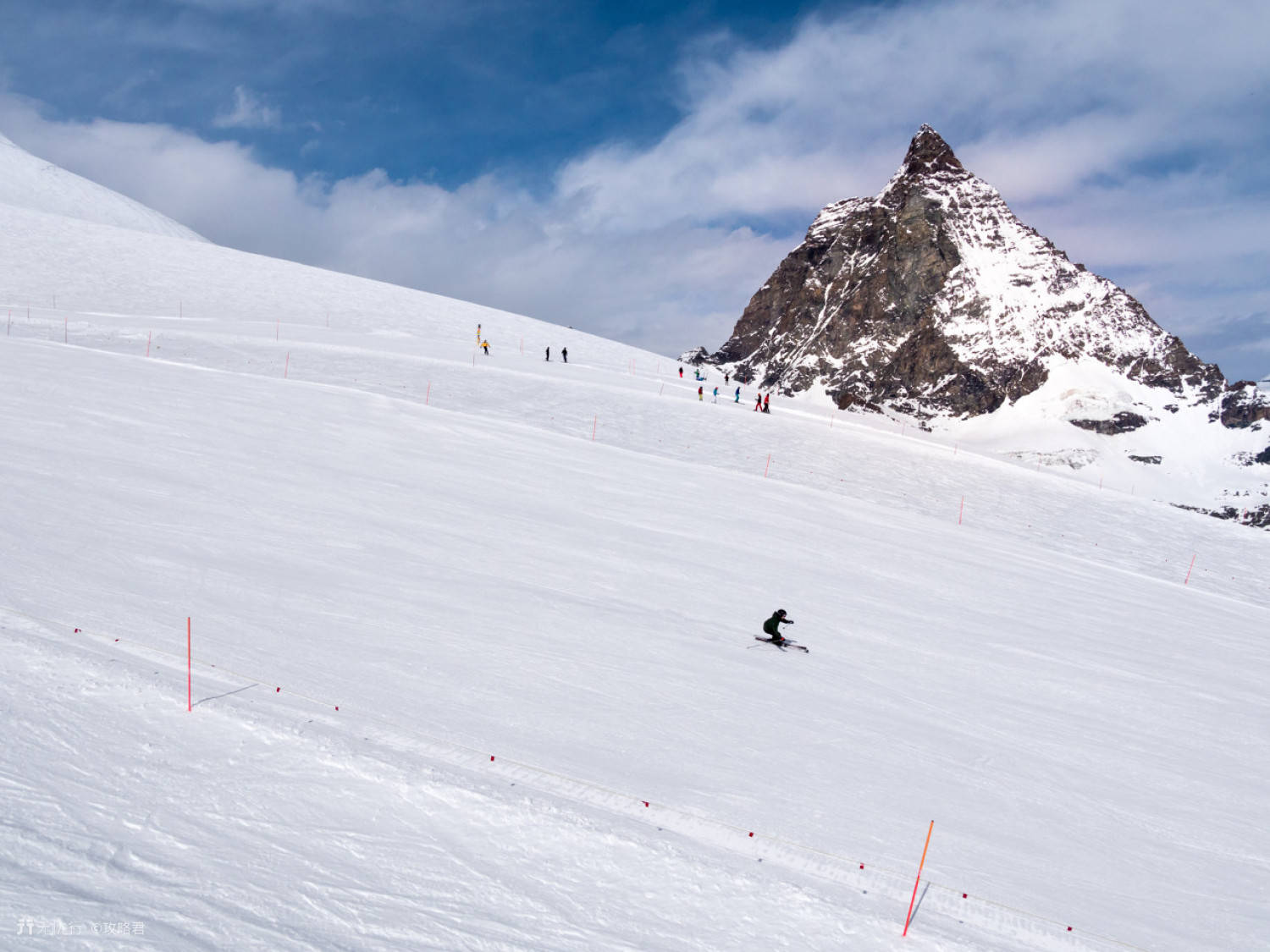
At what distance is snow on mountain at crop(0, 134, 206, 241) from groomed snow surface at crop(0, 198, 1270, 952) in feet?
470

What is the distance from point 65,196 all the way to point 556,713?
171 meters

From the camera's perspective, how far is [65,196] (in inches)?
5320

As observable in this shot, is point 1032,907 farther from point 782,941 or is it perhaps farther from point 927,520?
point 927,520

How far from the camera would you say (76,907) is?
3.90 metres

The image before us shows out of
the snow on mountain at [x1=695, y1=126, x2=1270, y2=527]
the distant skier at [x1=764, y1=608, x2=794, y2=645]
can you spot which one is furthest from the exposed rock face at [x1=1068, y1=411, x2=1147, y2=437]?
the distant skier at [x1=764, y1=608, x2=794, y2=645]

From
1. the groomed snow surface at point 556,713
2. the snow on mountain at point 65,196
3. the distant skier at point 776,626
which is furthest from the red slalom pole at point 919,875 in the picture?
the snow on mountain at point 65,196

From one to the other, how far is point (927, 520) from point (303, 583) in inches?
695

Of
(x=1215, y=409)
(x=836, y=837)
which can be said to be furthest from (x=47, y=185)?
(x=1215, y=409)

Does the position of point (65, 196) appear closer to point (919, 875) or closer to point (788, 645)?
point (788, 645)

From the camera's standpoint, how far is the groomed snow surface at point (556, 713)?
15.3ft

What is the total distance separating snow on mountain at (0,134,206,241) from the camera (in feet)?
428

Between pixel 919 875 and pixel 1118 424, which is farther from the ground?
pixel 1118 424
